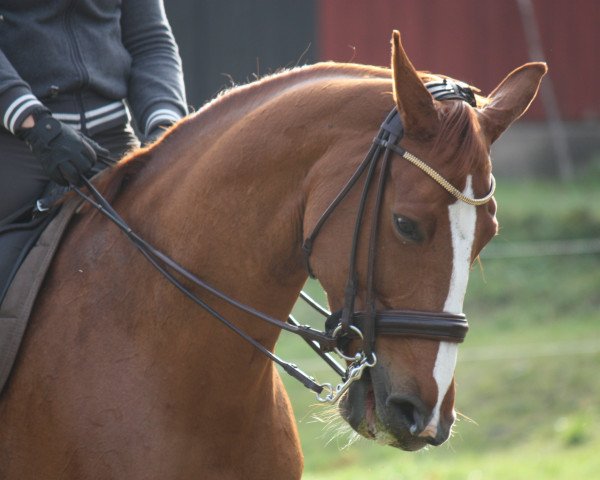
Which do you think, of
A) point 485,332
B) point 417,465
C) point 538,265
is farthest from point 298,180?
point 538,265

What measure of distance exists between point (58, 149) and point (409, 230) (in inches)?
50.0

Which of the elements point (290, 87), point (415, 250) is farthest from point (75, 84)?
point (415, 250)

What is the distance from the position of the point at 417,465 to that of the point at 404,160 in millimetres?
5628

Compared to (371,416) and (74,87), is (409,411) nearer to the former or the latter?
(371,416)

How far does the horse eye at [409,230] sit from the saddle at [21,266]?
1.21m

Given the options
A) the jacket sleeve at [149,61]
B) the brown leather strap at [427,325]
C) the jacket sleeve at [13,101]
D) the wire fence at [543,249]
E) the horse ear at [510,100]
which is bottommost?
the wire fence at [543,249]

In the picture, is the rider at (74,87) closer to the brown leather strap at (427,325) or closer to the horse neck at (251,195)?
the horse neck at (251,195)

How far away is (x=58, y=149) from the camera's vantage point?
11.7ft

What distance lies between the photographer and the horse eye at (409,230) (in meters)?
2.96

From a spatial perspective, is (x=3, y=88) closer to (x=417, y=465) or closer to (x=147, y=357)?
(x=147, y=357)

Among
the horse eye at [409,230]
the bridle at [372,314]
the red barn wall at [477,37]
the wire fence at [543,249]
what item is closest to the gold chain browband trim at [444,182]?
the bridle at [372,314]

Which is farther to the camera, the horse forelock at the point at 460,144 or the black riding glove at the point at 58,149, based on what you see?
the black riding glove at the point at 58,149

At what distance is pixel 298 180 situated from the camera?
3.25m

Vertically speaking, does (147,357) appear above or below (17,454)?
above
